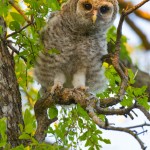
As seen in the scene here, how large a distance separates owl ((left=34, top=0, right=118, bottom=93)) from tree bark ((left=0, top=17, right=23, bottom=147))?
0.32 meters

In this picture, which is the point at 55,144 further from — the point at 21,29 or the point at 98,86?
the point at 98,86

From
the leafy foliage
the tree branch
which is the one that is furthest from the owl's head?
the tree branch

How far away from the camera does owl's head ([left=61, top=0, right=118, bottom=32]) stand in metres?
3.57

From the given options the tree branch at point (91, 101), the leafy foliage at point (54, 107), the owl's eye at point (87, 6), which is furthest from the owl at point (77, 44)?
the tree branch at point (91, 101)

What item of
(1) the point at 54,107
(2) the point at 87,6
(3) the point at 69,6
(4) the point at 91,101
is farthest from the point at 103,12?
(4) the point at 91,101

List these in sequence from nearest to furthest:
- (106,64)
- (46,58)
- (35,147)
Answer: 1. (35,147)
2. (46,58)
3. (106,64)

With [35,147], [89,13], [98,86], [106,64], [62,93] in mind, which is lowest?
[35,147]

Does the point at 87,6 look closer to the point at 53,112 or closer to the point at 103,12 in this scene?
the point at 103,12

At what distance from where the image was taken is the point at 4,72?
3.12 metres

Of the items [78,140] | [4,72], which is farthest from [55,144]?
[4,72]

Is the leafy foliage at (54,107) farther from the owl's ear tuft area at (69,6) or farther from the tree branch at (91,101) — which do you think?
the owl's ear tuft area at (69,6)

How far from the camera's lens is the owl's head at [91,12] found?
11.7 ft

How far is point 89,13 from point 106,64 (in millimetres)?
467

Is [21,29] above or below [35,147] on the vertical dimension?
above
